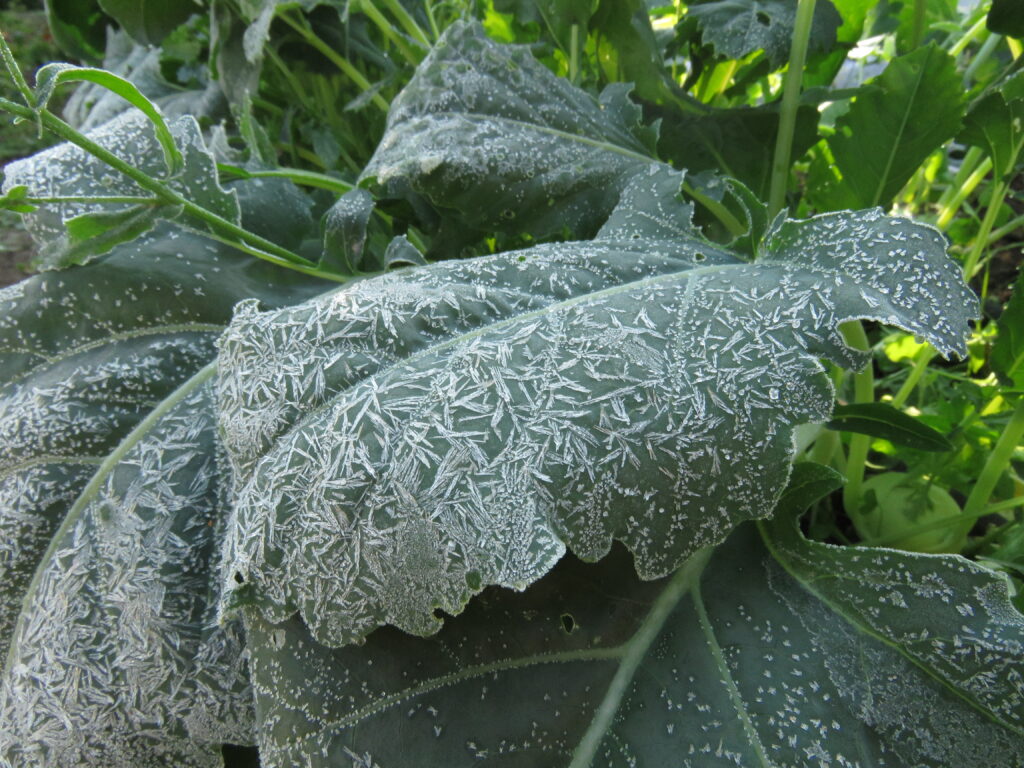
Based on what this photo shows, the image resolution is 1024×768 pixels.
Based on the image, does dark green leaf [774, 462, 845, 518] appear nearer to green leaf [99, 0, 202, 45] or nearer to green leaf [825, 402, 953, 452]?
green leaf [825, 402, 953, 452]

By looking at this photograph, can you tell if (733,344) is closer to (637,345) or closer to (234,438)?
(637,345)

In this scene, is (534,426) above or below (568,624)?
above

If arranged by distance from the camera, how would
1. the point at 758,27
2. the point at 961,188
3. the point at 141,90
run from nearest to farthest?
the point at 758,27 < the point at 961,188 < the point at 141,90

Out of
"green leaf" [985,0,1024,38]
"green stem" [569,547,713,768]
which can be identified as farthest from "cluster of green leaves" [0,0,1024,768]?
"green leaf" [985,0,1024,38]

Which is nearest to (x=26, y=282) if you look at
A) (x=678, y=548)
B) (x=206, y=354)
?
(x=206, y=354)

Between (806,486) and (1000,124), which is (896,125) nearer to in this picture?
(1000,124)

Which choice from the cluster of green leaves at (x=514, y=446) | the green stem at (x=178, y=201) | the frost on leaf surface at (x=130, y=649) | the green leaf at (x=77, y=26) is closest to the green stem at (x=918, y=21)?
the cluster of green leaves at (x=514, y=446)

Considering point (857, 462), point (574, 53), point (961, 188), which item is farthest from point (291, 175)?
point (961, 188)
